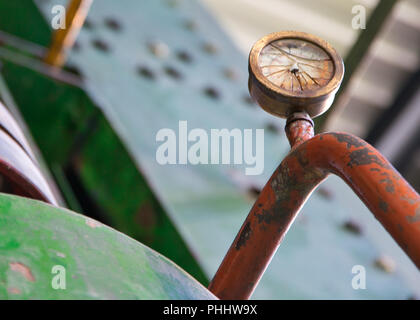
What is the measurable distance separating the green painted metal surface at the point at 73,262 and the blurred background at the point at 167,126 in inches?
51.8

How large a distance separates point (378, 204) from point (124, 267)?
0.36m

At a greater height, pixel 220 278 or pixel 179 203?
pixel 220 278

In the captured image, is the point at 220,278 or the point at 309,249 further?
the point at 309,249

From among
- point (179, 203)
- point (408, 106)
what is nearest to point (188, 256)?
point (179, 203)

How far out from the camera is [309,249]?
3.17 meters

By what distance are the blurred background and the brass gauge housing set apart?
1071 mm

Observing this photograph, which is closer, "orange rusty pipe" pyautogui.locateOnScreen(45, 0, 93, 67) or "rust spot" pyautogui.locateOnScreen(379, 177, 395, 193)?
"rust spot" pyautogui.locateOnScreen(379, 177, 395, 193)

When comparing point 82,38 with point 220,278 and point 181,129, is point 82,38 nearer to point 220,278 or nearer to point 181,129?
point 181,129

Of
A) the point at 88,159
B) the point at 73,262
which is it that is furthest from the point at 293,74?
the point at 88,159

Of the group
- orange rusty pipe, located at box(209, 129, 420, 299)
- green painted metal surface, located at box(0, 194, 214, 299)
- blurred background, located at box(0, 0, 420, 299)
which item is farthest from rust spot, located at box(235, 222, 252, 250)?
blurred background, located at box(0, 0, 420, 299)

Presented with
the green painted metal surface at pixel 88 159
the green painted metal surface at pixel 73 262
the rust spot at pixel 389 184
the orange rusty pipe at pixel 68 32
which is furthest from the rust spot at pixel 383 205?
the orange rusty pipe at pixel 68 32

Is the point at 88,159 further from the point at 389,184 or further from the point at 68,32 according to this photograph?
the point at 389,184

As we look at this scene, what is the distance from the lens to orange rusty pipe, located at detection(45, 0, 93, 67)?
2955 mm

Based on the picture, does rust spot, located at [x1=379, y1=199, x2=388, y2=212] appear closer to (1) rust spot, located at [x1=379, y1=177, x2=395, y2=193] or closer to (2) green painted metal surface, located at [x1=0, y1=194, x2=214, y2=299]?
(1) rust spot, located at [x1=379, y1=177, x2=395, y2=193]
